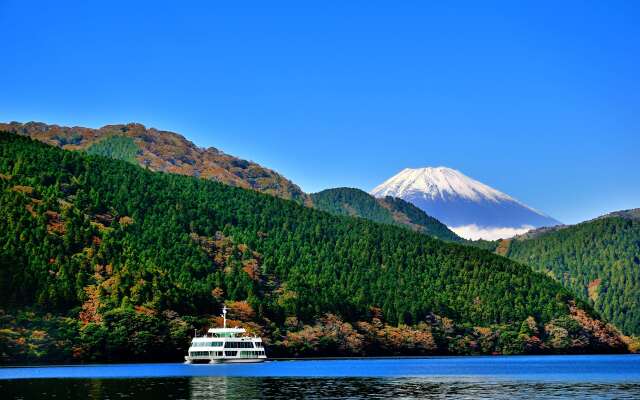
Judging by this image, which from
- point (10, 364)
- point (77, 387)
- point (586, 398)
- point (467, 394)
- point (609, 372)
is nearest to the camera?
point (586, 398)

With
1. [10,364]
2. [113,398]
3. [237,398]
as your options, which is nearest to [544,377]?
[237,398]

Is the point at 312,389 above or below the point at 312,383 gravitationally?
below

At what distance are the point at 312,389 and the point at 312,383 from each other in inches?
505

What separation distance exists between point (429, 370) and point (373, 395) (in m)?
68.4

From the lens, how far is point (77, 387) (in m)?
132

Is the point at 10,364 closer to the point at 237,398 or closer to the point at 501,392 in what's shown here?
the point at 237,398

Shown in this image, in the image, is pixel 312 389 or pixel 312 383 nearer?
pixel 312 389

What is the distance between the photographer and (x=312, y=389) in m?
130

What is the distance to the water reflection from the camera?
118062mm

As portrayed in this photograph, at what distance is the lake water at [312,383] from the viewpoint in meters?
120

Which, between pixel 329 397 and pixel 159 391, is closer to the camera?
pixel 329 397

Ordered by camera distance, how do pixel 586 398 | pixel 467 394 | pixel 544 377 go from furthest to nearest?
pixel 544 377 < pixel 467 394 < pixel 586 398

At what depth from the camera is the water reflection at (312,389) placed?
118 metres

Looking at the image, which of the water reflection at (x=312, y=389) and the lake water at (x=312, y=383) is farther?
the lake water at (x=312, y=383)
